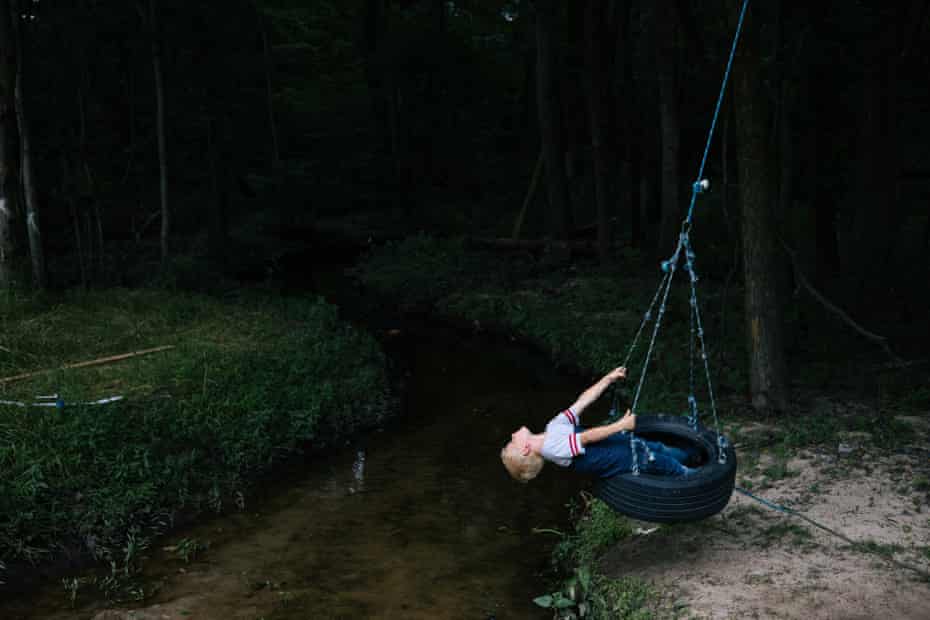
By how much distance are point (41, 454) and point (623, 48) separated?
18292mm

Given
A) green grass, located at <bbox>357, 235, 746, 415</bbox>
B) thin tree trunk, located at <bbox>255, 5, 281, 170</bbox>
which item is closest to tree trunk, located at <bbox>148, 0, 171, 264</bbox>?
green grass, located at <bbox>357, 235, 746, 415</bbox>

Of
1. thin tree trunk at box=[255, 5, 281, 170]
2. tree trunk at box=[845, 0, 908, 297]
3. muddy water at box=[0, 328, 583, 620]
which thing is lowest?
muddy water at box=[0, 328, 583, 620]

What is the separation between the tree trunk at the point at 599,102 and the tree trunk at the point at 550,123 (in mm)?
1854

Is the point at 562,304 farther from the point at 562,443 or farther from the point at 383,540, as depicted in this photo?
the point at 562,443

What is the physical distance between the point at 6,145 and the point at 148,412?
23.2 ft

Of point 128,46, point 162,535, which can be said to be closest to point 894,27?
point 162,535

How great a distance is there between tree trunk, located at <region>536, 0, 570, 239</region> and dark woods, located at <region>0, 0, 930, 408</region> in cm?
6

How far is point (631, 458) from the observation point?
5.54m

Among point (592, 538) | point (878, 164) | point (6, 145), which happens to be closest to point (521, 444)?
point (592, 538)

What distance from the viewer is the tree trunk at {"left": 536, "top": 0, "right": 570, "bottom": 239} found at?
19.0 metres

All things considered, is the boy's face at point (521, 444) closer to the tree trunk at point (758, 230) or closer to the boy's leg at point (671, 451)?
the boy's leg at point (671, 451)

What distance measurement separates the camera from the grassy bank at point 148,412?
7.05 meters

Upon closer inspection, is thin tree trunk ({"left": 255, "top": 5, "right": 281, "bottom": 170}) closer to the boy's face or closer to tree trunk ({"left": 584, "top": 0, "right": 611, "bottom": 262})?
tree trunk ({"left": 584, "top": 0, "right": 611, "bottom": 262})

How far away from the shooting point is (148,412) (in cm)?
861
